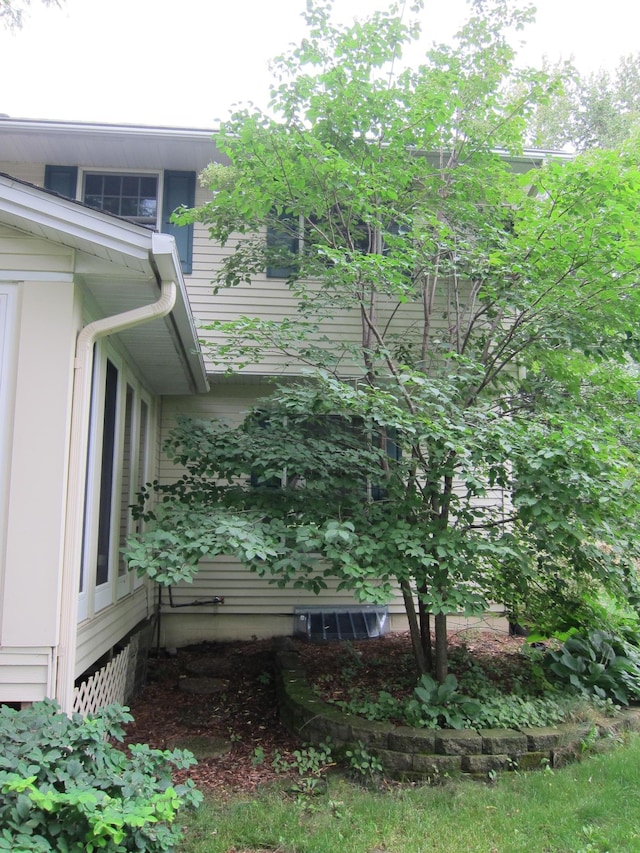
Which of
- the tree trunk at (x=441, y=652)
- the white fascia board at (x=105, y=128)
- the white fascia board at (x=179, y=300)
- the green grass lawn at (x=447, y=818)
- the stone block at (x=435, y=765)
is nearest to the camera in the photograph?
the green grass lawn at (x=447, y=818)

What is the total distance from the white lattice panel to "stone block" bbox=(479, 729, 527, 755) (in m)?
2.66

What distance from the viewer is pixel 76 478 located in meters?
3.83

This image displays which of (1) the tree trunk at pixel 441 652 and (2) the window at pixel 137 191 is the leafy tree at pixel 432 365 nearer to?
(1) the tree trunk at pixel 441 652

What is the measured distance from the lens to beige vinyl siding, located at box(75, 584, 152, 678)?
4184mm

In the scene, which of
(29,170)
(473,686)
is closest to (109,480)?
(473,686)

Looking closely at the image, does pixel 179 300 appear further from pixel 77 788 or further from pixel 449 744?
pixel 449 744

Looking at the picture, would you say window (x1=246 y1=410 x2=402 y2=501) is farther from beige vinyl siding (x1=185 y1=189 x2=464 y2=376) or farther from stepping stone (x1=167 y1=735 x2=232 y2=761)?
beige vinyl siding (x1=185 y1=189 x2=464 y2=376)

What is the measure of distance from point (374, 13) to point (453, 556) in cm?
450

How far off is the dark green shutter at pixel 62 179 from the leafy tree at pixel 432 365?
241cm

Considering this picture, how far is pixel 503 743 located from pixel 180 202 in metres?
6.65

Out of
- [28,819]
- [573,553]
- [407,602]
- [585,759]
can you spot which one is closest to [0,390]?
[28,819]

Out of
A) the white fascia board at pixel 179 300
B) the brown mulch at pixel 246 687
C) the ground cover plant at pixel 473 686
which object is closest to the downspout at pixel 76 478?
the white fascia board at pixel 179 300

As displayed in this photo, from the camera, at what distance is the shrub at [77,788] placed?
2.73 meters

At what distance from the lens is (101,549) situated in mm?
4891
